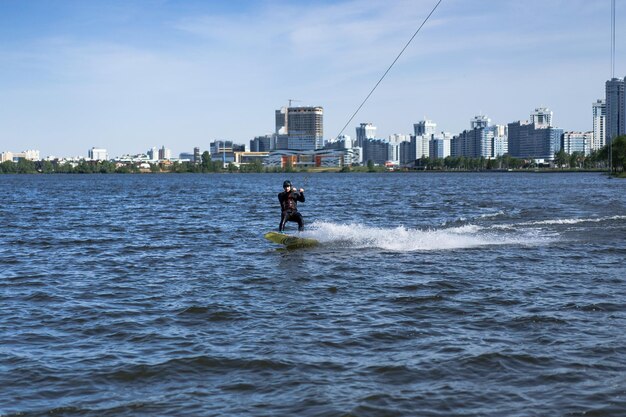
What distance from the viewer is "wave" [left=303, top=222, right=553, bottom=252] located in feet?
86.4

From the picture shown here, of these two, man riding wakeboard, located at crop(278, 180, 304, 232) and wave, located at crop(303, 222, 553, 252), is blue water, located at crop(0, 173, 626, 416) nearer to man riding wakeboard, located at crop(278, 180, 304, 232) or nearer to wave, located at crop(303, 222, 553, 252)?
wave, located at crop(303, 222, 553, 252)

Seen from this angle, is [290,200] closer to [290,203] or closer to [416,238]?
[290,203]

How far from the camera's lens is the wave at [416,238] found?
26344 mm

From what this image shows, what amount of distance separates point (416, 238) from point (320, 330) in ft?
51.0

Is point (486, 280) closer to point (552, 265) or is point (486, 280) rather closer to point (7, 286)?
point (552, 265)

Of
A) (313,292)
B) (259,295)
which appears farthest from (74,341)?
(313,292)

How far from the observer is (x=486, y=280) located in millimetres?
18375

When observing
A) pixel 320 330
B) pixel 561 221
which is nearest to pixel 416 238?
pixel 561 221

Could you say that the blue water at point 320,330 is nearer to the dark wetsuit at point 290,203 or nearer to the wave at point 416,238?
the wave at point 416,238

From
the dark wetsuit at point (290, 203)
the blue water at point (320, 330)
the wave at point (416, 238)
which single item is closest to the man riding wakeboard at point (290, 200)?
the dark wetsuit at point (290, 203)

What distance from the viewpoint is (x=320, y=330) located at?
13.2 metres

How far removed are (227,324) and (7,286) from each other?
8274 mm

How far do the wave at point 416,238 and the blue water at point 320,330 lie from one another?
10.5 inches

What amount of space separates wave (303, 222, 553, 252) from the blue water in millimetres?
267
